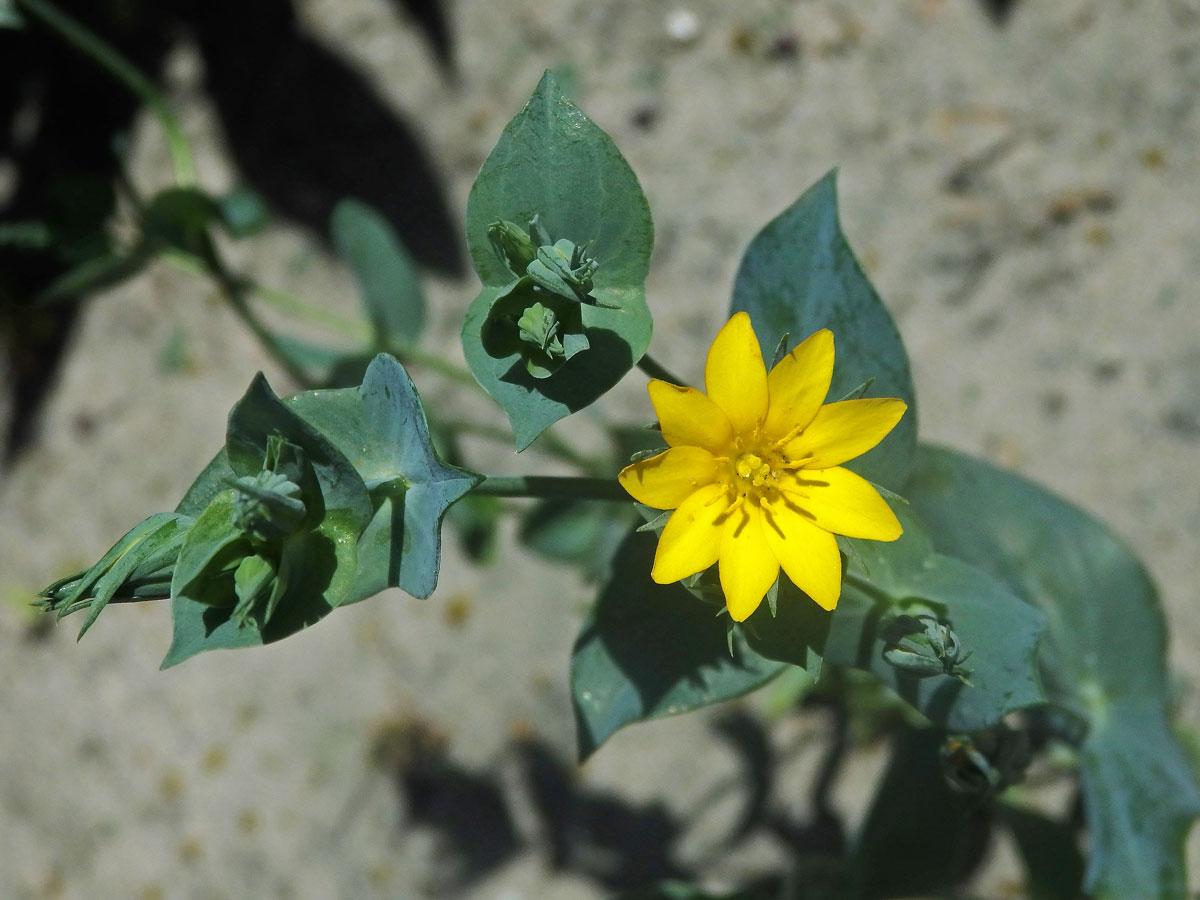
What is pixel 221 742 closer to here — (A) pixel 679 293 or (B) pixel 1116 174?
(A) pixel 679 293

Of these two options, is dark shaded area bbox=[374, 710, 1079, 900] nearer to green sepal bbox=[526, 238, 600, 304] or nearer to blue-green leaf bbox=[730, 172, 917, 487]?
blue-green leaf bbox=[730, 172, 917, 487]

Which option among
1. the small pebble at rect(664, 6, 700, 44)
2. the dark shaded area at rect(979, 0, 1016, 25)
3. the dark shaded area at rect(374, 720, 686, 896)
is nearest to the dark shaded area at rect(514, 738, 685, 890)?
the dark shaded area at rect(374, 720, 686, 896)

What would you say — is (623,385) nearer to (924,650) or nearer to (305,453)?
(305,453)

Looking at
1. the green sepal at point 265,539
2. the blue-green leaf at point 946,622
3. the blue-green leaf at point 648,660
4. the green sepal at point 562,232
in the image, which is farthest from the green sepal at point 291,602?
the blue-green leaf at point 946,622

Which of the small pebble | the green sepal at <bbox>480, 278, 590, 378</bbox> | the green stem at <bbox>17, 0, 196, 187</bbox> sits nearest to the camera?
the green sepal at <bbox>480, 278, 590, 378</bbox>

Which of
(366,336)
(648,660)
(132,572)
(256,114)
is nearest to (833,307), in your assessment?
(648,660)

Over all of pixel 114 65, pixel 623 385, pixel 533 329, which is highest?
pixel 114 65
